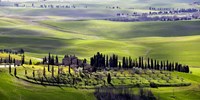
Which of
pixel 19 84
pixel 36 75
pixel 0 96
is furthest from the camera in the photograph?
pixel 36 75

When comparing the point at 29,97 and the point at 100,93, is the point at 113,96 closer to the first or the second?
the point at 100,93

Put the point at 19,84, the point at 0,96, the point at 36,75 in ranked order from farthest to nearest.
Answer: the point at 36,75
the point at 19,84
the point at 0,96

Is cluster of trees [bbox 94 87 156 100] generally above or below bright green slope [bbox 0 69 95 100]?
below

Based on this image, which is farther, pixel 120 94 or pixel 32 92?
pixel 120 94

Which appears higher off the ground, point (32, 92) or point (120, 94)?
point (32, 92)

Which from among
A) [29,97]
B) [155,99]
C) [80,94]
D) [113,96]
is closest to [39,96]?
[29,97]

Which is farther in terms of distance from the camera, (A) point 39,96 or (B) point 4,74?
(B) point 4,74

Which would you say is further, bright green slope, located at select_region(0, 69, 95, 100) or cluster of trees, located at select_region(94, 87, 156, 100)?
cluster of trees, located at select_region(94, 87, 156, 100)
